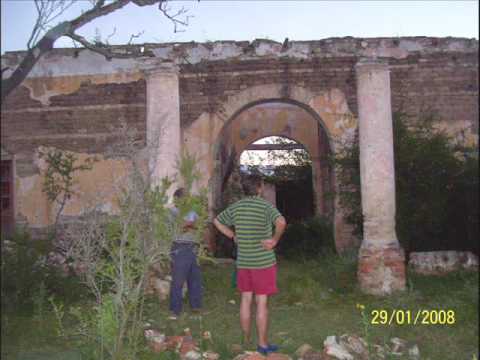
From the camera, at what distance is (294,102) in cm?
1127

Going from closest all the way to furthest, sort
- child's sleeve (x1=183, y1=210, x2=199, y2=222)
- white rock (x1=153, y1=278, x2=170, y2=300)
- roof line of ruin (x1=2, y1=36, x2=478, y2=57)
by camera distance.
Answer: child's sleeve (x1=183, y1=210, x2=199, y2=222) → white rock (x1=153, y1=278, x2=170, y2=300) → roof line of ruin (x1=2, y1=36, x2=478, y2=57)

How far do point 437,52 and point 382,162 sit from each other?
4.77 m

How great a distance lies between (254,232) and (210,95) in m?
6.73

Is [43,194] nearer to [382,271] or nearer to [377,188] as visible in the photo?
[377,188]

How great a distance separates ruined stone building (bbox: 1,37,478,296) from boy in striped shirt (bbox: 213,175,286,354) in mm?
5990

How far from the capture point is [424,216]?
7.98 m

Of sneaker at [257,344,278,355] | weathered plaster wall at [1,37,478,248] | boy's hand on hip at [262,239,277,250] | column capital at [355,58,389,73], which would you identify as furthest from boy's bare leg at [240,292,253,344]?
weathered plaster wall at [1,37,478,248]

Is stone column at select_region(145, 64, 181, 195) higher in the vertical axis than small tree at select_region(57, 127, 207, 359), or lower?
higher

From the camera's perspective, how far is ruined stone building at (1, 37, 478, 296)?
1111cm

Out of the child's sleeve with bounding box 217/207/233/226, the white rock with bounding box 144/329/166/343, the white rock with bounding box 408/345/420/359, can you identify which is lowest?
the white rock with bounding box 408/345/420/359

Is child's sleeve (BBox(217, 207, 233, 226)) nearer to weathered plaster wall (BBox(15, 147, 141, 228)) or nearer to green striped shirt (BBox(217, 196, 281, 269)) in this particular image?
green striped shirt (BBox(217, 196, 281, 269))

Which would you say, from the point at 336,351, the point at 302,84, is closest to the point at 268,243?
the point at 336,351

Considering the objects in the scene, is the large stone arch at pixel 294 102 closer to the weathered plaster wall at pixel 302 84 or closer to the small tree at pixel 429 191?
the weathered plaster wall at pixel 302 84
